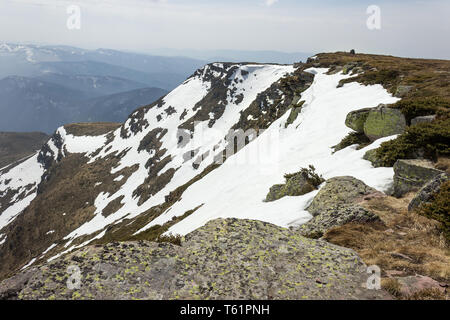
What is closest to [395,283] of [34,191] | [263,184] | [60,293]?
[60,293]

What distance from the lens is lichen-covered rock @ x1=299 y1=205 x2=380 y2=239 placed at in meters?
8.52

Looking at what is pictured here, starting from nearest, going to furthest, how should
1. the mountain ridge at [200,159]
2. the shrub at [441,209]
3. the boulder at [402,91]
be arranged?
the shrub at [441,209] < the mountain ridge at [200,159] < the boulder at [402,91]

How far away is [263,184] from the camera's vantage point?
21906 mm

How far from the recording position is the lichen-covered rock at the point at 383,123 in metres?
16.2

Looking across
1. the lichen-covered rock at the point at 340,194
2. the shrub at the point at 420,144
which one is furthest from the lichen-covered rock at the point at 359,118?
the lichen-covered rock at the point at 340,194

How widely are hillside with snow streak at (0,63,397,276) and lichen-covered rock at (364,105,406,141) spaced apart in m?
1.47

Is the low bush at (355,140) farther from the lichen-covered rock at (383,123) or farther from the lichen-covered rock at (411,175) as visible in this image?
the lichen-covered rock at (411,175)

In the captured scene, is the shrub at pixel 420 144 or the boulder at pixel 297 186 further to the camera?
the boulder at pixel 297 186

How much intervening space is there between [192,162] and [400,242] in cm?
8188

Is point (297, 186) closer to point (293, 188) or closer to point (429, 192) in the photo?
point (293, 188)

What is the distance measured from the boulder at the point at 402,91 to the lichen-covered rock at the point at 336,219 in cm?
2220

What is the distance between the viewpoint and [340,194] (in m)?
10.9
